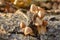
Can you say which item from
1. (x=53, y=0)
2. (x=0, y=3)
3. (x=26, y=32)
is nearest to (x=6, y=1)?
(x=0, y=3)

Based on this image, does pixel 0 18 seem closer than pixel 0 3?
Yes

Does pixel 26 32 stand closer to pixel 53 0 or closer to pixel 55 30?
pixel 55 30

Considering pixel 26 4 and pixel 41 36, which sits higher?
pixel 26 4

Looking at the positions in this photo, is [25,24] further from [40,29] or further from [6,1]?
[6,1]

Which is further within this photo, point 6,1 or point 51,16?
point 6,1

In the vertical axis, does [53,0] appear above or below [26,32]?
above

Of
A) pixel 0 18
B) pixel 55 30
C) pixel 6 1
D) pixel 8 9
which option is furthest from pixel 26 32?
pixel 6 1

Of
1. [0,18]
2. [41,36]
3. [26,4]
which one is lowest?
[41,36]

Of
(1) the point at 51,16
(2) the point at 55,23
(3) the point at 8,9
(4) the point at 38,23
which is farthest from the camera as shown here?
(3) the point at 8,9

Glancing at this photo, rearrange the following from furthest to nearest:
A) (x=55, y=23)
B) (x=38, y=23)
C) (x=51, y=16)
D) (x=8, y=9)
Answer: (x=8, y=9)
(x=51, y=16)
(x=55, y=23)
(x=38, y=23)
